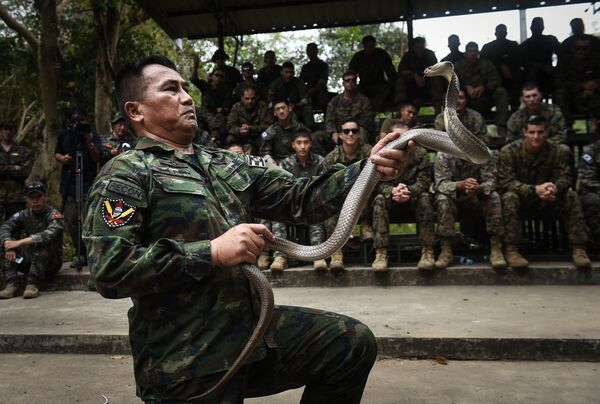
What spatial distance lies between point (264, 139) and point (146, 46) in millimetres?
6896

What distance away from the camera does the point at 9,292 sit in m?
6.74

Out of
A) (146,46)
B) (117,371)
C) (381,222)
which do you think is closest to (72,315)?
(117,371)

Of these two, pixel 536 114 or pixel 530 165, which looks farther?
pixel 536 114

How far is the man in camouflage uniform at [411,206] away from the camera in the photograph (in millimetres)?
6422

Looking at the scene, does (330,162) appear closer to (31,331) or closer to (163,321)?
(31,331)

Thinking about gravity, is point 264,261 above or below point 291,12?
below

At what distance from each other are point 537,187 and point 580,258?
2.92ft

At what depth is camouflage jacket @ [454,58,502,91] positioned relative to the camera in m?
9.09

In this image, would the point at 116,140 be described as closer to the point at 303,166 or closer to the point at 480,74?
the point at 303,166

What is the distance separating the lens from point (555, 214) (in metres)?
6.67

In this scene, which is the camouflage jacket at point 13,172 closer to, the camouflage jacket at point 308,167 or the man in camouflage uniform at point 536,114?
the camouflage jacket at point 308,167

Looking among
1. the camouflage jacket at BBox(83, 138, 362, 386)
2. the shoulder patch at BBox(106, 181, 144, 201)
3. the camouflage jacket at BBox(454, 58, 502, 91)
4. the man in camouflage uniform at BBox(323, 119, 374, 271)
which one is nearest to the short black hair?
the camouflage jacket at BBox(83, 138, 362, 386)

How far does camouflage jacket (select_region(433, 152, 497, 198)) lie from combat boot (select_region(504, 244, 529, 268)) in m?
0.68

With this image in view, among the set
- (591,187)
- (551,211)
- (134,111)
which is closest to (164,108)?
(134,111)
